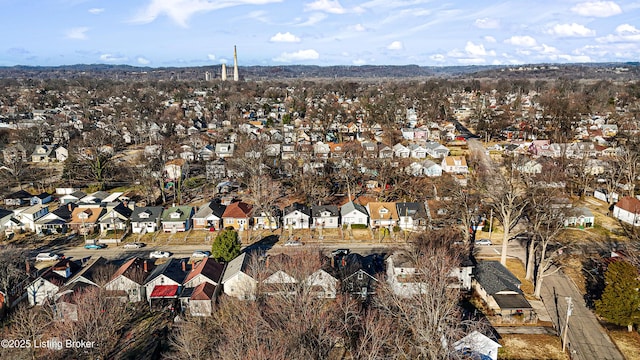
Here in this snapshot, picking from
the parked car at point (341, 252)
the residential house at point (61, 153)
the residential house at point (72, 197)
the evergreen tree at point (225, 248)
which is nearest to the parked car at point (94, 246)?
the residential house at point (72, 197)

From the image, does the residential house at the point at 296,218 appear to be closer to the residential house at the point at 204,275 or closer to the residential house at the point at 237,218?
the residential house at the point at 237,218

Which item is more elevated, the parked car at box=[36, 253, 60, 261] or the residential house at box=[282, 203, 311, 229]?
the residential house at box=[282, 203, 311, 229]

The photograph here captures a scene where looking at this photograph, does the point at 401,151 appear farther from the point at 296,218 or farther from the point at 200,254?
the point at 200,254

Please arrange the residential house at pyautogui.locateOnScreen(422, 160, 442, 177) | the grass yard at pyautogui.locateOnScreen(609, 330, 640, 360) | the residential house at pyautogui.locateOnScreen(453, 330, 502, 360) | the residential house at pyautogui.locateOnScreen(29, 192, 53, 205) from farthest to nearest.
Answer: the residential house at pyautogui.locateOnScreen(422, 160, 442, 177), the residential house at pyautogui.locateOnScreen(29, 192, 53, 205), the grass yard at pyautogui.locateOnScreen(609, 330, 640, 360), the residential house at pyautogui.locateOnScreen(453, 330, 502, 360)

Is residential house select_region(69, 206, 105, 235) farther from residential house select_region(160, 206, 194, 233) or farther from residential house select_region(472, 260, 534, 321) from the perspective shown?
residential house select_region(472, 260, 534, 321)

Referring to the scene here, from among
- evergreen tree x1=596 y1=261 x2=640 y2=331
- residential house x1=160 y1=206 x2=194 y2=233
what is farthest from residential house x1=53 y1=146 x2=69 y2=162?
evergreen tree x1=596 y1=261 x2=640 y2=331

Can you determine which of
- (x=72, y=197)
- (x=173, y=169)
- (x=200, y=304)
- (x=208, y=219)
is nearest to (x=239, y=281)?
(x=200, y=304)

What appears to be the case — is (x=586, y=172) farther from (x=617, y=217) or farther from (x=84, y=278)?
(x=84, y=278)
